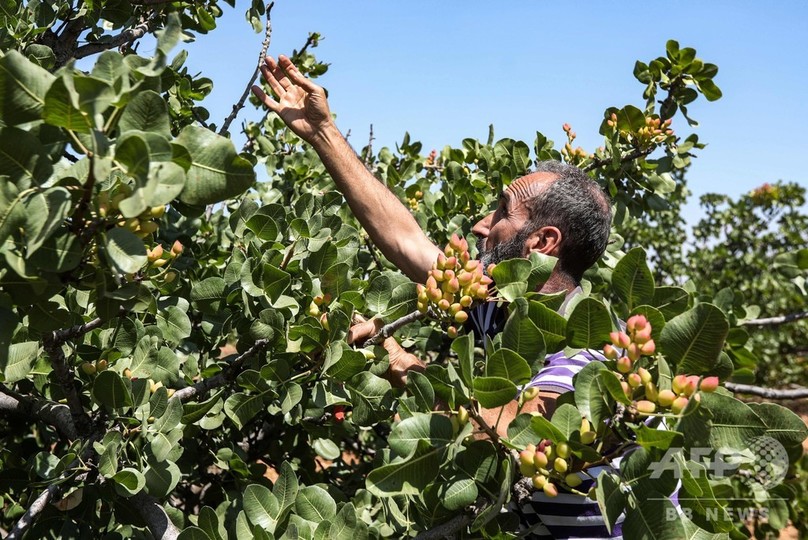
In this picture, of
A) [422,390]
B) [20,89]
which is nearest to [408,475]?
[422,390]

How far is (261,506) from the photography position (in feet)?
5.04

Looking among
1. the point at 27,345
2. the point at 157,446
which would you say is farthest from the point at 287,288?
the point at 27,345

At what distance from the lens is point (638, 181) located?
9.23 ft

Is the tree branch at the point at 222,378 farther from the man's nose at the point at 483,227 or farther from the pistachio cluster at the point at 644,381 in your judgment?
the man's nose at the point at 483,227

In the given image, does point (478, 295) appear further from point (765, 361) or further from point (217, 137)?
point (765, 361)

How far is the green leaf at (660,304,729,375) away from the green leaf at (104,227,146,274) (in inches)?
34.3

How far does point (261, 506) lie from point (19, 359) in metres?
0.59

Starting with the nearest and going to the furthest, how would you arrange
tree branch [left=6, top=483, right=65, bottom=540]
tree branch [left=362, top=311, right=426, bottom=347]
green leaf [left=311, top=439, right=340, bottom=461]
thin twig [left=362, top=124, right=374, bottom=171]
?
tree branch [left=6, top=483, right=65, bottom=540], tree branch [left=362, top=311, right=426, bottom=347], green leaf [left=311, top=439, right=340, bottom=461], thin twig [left=362, top=124, right=374, bottom=171]

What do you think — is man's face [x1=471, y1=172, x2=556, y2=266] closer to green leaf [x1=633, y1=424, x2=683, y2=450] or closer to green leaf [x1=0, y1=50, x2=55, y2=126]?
green leaf [x1=633, y1=424, x2=683, y2=450]

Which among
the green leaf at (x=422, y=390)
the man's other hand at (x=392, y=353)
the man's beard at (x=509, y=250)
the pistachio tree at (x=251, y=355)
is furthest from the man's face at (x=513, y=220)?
the green leaf at (x=422, y=390)

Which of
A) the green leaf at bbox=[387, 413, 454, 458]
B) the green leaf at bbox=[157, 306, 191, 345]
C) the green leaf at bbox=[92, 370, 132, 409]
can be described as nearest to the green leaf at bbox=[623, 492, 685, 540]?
the green leaf at bbox=[387, 413, 454, 458]

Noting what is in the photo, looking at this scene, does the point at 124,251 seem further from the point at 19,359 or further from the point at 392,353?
the point at 392,353

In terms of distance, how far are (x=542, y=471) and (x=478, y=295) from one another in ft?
1.52

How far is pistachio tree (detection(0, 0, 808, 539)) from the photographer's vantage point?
1.00 metres
